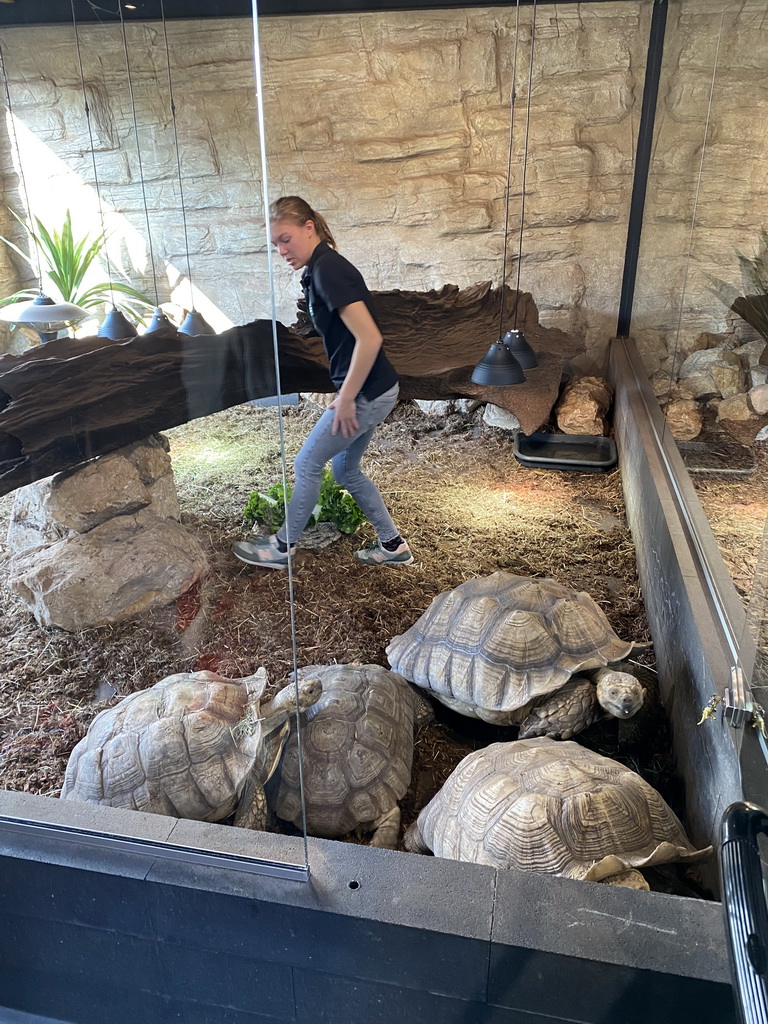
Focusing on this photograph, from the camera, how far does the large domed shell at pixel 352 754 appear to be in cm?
192

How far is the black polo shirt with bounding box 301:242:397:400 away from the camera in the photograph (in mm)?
1970

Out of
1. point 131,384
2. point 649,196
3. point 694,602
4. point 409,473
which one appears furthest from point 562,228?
point 131,384

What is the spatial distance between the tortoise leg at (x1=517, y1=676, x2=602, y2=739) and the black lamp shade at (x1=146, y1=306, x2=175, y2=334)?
157 centimetres

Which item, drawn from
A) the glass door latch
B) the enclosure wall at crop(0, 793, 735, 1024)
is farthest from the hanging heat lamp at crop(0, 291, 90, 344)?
the glass door latch

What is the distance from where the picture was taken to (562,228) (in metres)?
5.36

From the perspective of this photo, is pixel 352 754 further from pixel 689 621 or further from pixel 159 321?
pixel 159 321

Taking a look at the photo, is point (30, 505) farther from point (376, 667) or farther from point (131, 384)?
point (376, 667)

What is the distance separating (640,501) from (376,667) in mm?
1701

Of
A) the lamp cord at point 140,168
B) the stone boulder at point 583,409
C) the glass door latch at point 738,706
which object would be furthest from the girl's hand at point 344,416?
the stone boulder at point 583,409

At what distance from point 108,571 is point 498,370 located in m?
2.21

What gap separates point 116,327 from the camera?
1.42 meters

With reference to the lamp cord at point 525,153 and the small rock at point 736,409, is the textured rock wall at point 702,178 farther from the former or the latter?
the lamp cord at point 525,153

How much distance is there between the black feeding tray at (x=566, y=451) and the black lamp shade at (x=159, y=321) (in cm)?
332

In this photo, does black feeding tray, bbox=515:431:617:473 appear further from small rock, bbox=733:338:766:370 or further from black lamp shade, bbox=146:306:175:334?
black lamp shade, bbox=146:306:175:334
